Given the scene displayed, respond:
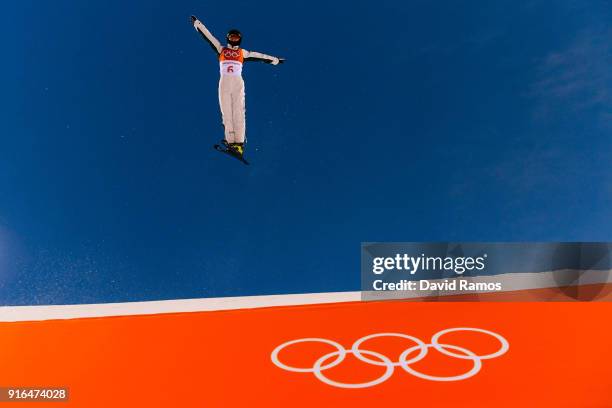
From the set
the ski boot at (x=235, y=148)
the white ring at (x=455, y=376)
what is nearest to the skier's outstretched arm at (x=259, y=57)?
the ski boot at (x=235, y=148)

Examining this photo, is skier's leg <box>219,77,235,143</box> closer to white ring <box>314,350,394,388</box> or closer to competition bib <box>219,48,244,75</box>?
competition bib <box>219,48,244,75</box>

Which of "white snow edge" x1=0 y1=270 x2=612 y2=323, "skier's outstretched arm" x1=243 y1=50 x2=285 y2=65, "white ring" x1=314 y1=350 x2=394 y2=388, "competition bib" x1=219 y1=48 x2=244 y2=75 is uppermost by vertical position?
"skier's outstretched arm" x1=243 y1=50 x2=285 y2=65

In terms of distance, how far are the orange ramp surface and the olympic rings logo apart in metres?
0.05

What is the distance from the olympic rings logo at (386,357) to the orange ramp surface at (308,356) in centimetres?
5

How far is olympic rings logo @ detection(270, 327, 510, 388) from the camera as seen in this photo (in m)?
4.58

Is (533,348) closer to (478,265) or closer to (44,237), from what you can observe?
(478,265)

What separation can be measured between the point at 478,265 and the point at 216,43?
4491mm

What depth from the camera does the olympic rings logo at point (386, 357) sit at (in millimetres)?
4578

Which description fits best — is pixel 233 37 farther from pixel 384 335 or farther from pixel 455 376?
pixel 455 376

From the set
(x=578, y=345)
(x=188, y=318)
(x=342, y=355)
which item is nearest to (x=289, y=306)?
(x=188, y=318)

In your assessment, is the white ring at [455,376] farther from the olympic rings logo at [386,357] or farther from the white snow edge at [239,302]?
the white snow edge at [239,302]

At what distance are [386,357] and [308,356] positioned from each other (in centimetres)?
78

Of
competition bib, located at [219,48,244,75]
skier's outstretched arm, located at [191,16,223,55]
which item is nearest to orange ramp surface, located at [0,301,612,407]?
competition bib, located at [219,48,244,75]

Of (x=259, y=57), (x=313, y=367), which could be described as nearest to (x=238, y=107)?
(x=259, y=57)
